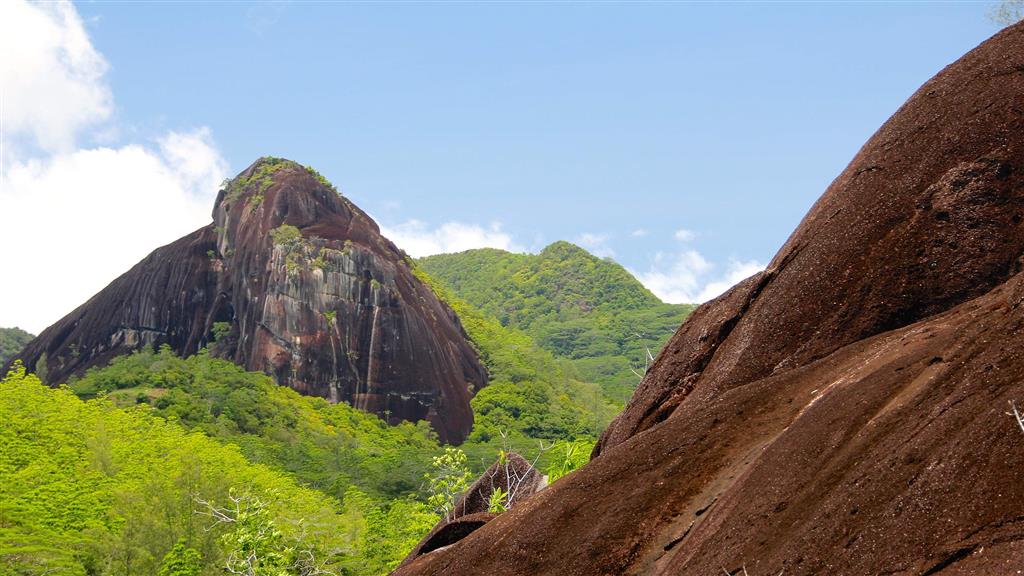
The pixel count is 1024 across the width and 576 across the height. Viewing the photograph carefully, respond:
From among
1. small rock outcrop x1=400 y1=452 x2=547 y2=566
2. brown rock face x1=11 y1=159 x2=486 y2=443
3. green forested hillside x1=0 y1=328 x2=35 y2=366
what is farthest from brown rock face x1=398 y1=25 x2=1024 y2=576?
green forested hillside x1=0 y1=328 x2=35 y2=366

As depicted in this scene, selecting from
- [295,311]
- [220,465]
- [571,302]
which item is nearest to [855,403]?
[220,465]

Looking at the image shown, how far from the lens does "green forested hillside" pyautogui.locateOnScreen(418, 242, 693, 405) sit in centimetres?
12106

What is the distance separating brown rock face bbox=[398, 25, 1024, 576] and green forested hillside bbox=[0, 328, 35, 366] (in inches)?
4428

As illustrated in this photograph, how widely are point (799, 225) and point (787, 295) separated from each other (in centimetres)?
113

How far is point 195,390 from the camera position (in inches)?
2608

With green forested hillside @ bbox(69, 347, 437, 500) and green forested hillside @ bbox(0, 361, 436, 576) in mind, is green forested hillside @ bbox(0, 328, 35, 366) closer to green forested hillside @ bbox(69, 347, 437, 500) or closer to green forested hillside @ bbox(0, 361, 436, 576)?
green forested hillside @ bbox(69, 347, 437, 500)

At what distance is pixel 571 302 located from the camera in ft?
461

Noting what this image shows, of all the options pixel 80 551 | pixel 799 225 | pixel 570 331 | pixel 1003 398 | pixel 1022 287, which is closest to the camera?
pixel 1003 398

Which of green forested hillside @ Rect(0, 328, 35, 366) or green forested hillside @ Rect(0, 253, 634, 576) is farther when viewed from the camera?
green forested hillside @ Rect(0, 328, 35, 366)

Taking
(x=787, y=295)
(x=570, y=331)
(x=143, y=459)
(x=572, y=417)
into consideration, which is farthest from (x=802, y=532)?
(x=570, y=331)

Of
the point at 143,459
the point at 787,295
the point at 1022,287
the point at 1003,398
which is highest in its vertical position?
the point at 143,459

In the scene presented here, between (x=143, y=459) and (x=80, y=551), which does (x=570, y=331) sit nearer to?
(x=143, y=459)

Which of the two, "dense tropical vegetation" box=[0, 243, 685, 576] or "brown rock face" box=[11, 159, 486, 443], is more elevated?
"brown rock face" box=[11, 159, 486, 443]

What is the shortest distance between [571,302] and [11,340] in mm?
76445
